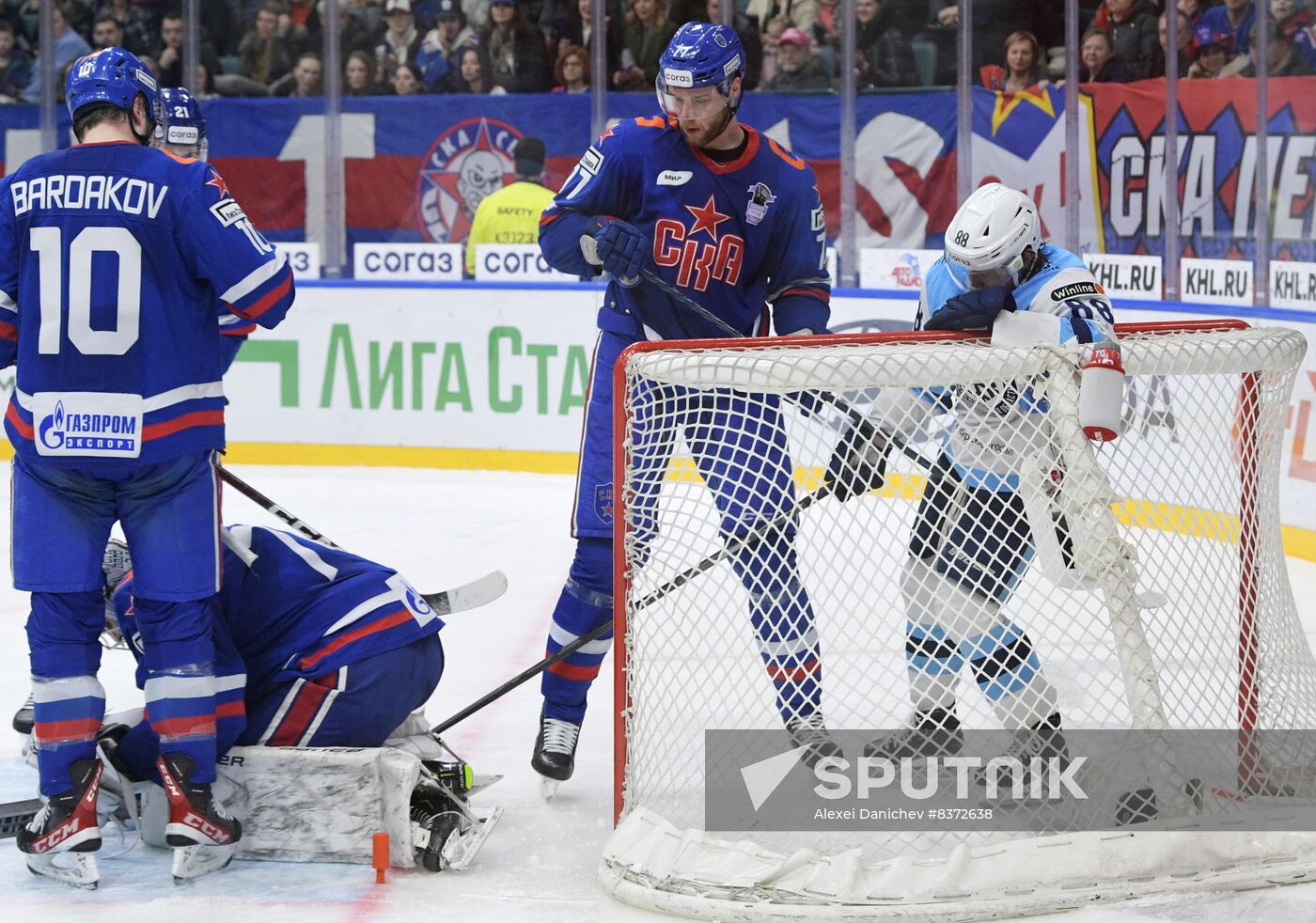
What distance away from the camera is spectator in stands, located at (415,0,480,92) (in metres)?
7.56

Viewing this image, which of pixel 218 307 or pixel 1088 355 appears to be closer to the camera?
pixel 1088 355

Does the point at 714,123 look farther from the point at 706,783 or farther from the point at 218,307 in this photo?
the point at 706,783

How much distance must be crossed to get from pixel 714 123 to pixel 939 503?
0.77 metres

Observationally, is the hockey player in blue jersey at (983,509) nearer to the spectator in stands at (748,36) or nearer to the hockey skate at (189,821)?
the hockey skate at (189,821)

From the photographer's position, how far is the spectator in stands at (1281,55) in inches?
214

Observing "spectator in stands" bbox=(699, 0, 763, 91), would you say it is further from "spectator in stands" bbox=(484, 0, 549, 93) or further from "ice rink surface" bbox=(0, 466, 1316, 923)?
"ice rink surface" bbox=(0, 466, 1316, 923)

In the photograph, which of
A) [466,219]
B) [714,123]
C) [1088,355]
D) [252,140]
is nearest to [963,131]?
[466,219]

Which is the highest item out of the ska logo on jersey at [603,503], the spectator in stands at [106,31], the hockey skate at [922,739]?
the spectator in stands at [106,31]

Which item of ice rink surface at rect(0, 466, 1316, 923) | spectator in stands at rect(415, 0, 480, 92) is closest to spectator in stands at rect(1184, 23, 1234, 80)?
ice rink surface at rect(0, 466, 1316, 923)

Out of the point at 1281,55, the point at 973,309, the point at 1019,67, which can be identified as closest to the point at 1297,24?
the point at 1281,55

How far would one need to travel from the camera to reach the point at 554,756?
2.92 meters

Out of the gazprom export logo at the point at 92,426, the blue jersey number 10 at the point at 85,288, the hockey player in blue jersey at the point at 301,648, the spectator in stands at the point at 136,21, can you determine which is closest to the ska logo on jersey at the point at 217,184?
the blue jersey number 10 at the point at 85,288

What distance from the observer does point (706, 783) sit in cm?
261

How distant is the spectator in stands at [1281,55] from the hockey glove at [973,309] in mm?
3304
